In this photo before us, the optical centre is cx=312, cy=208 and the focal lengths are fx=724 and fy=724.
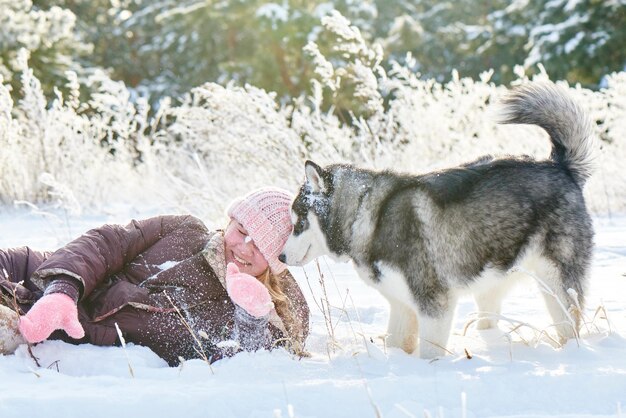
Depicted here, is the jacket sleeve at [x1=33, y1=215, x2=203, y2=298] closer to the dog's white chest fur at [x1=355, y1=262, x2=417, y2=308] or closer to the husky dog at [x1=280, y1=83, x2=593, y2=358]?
the husky dog at [x1=280, y1=83, x2=593, y2=358]

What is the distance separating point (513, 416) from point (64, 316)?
5.64 feet

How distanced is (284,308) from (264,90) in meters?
3.27

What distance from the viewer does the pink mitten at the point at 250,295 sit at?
302 centimetres

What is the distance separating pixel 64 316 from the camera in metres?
2.81

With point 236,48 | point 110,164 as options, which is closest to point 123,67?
point 236,48

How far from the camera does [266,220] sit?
3287 millimetres

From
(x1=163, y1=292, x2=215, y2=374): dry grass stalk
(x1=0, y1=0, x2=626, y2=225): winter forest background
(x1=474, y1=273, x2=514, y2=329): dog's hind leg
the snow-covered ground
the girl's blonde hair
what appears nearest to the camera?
the snow-covered ground

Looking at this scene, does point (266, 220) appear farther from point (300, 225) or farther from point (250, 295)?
point (250, 295)

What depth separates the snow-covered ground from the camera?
2125mm

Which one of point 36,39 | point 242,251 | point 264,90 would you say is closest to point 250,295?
point 242,251

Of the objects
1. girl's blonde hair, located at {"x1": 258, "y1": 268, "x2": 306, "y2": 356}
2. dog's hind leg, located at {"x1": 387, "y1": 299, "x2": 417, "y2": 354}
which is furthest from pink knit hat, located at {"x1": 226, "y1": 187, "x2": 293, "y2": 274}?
dog's hind leg, located at {"x1": 387, "y1": 299, "x2": 417, "y2": 354}

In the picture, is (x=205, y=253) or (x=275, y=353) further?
(x=205, y=253)

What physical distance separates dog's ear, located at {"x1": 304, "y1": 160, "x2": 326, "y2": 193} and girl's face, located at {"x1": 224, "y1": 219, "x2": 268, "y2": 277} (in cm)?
37

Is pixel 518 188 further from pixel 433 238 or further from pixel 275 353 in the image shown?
pixel 275 353
